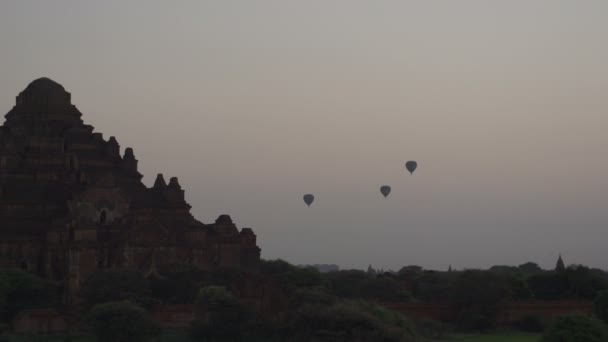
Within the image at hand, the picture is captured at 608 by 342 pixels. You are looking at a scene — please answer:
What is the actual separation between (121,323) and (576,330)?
59.5ft

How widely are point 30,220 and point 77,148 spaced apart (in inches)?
286

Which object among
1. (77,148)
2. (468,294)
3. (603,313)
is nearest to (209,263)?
(77,148)

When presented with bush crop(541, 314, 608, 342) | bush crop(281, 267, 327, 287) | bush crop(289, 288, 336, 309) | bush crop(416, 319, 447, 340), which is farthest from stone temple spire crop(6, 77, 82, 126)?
bush crop(541, 314, 608, 342)

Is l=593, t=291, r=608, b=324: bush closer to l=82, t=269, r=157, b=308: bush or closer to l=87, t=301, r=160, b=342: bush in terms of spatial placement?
l=87, t=301, r=160, b=342: bush

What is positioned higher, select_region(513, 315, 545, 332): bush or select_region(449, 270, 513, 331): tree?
select_region(449, 270, 513, 331): tree

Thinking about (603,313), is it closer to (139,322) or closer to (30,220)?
(139,322)

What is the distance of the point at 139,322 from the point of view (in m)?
47.0

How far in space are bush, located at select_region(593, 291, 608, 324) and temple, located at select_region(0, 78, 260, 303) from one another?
21.0m

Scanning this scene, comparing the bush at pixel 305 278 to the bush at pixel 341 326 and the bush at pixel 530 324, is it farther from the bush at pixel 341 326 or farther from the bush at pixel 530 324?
the bush at pixel 341 326

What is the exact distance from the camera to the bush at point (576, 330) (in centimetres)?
4169

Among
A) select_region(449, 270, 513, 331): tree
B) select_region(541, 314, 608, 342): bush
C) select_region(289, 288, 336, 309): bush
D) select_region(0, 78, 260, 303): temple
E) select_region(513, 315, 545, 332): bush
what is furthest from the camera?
select_region(0, 78, 260, 303): temple

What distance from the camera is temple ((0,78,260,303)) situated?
60.8 meters

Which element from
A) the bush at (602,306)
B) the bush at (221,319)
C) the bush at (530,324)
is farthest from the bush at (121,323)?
the bush at (530,324)

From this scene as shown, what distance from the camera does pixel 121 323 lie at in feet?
153
